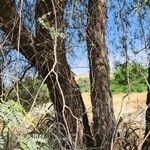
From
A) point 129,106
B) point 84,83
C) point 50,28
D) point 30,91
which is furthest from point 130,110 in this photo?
point 50,28

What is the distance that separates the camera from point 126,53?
4938 mm

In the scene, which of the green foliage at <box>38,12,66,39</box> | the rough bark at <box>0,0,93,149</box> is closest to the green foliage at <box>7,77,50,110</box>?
the rough bark at <box>0,0,93,149</box>

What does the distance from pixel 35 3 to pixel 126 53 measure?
926mm

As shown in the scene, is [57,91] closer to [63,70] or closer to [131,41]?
[63,70]

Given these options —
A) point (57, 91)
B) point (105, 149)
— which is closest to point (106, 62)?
point (57, 91)

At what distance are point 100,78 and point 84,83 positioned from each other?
74cm

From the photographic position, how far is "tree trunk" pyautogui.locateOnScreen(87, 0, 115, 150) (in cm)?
507

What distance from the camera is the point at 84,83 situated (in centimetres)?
595

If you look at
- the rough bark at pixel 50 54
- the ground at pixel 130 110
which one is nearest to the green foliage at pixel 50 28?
the rough bark at pixel 50 54

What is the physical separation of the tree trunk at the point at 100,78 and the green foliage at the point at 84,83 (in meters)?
0.21

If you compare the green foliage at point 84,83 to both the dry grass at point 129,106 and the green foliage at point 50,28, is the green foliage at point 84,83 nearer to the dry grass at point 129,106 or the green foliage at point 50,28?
the dry grass at point 129,106

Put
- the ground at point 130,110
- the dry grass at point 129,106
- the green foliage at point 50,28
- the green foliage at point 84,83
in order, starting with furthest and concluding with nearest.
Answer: the green foliage at point 84,83 < the dry grass at point 129,106 < the ground at point 130,110 < the green foliage at point 50,28

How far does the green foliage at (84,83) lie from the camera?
5523 mm

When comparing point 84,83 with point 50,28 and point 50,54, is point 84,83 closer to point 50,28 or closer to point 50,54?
point 50,54
